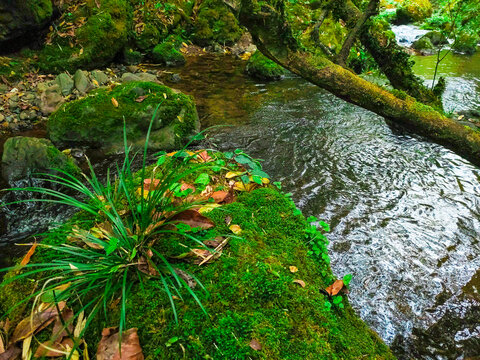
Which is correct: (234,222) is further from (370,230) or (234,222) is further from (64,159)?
(64,159)

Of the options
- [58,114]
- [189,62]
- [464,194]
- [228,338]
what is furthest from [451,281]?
[189,62]

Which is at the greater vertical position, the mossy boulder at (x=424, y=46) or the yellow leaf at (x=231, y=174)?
the mossy boulder at (x=424, y=46)

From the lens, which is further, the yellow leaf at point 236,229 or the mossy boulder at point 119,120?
Result: the mossy boulder at point 119,120

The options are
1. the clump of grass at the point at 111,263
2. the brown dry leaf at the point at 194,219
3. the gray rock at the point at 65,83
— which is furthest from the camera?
the gray rock at the point at 65,83

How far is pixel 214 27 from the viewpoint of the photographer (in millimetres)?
12836

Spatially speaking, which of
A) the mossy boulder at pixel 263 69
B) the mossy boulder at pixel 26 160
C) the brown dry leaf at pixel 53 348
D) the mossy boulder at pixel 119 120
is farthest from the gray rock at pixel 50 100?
the brown dry leaf at pixel 53 348

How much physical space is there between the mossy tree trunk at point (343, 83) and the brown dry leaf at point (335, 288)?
2.40 m

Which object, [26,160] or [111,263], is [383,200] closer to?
[111,263]

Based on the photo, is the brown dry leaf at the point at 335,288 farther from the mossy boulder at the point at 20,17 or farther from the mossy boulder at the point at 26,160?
the mossy boulder at the point at 20,17

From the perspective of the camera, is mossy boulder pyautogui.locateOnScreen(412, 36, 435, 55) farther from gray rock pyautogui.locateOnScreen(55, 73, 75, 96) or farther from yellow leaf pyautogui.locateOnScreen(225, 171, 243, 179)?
yellow leaf pyautogui.locateOnScreen(225, 171, 243, 179)

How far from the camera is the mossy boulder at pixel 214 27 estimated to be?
12.6 metres

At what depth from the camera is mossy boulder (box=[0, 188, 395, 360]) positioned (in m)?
1.31

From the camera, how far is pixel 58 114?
5.35m

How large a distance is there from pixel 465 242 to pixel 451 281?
2.42ft
